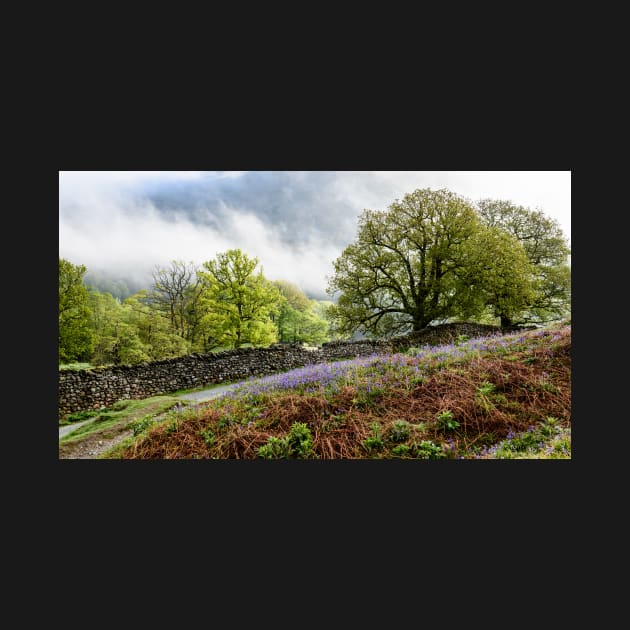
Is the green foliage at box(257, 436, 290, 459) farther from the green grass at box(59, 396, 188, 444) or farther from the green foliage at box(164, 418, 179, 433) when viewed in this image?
the green grass at box(59, 396, 188, 444)

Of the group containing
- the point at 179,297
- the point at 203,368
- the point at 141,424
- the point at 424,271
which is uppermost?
the point at 424,271

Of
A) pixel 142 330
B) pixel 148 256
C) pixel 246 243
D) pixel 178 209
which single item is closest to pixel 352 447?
pixel 246 243

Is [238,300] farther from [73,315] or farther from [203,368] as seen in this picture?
[73,315]

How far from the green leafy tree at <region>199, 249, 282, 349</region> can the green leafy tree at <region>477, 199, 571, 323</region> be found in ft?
23.3

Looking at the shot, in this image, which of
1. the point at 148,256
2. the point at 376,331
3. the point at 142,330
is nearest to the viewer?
the point at 148,256

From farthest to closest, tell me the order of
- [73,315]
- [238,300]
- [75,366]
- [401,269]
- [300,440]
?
[401,269] < [238,300] < [75,366] < [73,315] < [300,440]

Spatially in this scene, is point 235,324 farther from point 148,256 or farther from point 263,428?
point 263,428

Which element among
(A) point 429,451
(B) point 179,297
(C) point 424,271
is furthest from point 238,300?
(A) point 429,451

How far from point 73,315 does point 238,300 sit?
14.2 ft

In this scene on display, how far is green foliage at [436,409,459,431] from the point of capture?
130 inches

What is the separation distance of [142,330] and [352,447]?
39.3 ft

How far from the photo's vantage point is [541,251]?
36.6 ft

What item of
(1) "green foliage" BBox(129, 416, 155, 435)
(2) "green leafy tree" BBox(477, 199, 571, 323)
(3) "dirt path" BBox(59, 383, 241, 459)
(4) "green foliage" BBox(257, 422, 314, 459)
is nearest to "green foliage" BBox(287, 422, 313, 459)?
(4) "green foliage" BBox(257, 422, 314, 459)

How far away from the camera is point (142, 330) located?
12.3 metres
